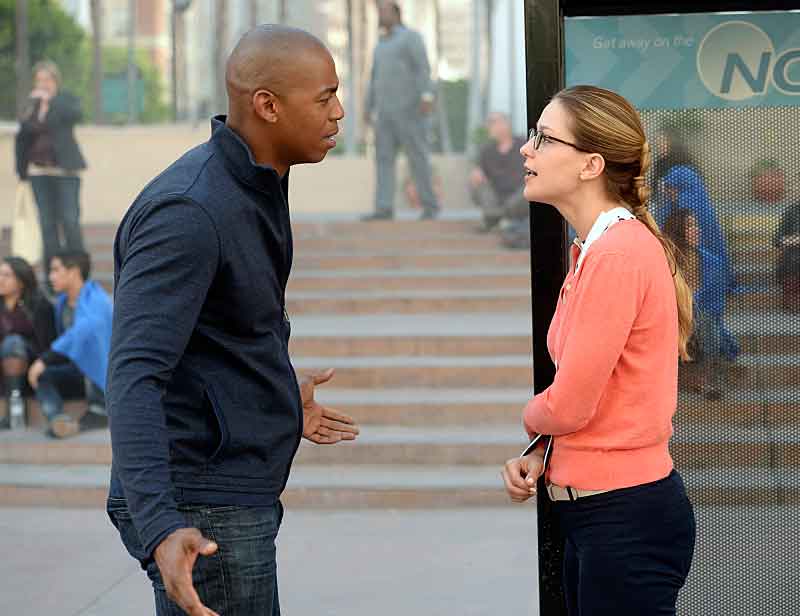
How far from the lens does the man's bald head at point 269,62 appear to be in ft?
7.30

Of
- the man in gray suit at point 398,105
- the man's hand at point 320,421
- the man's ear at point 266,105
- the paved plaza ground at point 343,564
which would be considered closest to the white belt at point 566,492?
the man's hand at point 320,421

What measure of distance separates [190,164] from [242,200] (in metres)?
0.11

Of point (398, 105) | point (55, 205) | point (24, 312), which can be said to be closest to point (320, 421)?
point (24, 312)

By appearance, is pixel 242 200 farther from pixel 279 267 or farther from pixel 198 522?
pixel 198 522

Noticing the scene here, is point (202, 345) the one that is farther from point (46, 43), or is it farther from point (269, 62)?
point (46, 43)

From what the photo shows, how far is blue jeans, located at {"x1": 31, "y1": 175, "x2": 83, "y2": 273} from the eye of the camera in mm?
10688

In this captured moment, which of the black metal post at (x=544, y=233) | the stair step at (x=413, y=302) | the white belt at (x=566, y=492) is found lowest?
the stair step at (x=413, y=302)

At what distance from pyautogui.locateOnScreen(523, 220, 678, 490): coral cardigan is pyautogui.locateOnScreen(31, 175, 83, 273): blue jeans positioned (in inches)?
345

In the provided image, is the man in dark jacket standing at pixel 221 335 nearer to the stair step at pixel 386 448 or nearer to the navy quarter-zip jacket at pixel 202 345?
the navy quarter-zip jacket at pixel 202 345

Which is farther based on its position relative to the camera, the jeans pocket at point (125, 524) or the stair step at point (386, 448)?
the stair step at point (386, 448)

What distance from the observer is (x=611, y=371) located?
2316mm

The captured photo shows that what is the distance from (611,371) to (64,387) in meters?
6.39

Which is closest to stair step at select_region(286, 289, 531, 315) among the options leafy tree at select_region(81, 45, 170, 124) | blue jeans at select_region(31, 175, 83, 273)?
blue jeans at select_region(31, 175, 83, 273)

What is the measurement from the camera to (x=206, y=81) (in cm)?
1828
